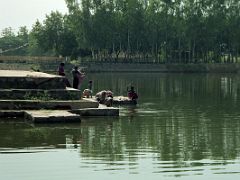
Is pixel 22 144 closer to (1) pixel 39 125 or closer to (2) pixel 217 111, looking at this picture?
(1) pixel 39 125

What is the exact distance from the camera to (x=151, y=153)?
49.8 feet

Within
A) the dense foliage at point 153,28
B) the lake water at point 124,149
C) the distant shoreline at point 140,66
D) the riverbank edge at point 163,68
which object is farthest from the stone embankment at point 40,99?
the dense foliage at point 153,28

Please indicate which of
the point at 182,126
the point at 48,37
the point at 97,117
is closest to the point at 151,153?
the point at 182,126

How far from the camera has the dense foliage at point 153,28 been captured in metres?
107

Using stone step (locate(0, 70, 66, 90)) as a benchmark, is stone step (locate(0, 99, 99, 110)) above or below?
below

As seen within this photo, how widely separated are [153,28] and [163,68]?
7.44 m

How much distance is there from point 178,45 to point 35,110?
93.1 metres

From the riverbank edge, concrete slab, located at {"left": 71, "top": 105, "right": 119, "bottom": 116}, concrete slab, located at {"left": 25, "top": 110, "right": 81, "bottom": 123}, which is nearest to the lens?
concrete slab, located at {"left": 25, "top": 110, "right": 81, "bottom": 123}

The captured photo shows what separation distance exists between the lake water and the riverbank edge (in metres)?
80.8

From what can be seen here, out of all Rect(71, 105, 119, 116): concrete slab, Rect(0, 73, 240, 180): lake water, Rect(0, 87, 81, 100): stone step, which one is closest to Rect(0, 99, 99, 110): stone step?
Rect(71, 105, 119, 116): concrete slab

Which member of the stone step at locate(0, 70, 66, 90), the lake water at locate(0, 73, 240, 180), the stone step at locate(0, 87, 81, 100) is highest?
the stone step at locate(0, 70, 66, 90)

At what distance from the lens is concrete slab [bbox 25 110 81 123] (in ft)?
67.8

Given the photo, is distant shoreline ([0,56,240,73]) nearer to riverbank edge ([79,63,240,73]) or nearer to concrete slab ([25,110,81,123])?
riverbank edge ([79,63,240,73])

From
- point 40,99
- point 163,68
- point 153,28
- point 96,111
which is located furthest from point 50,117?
point 153,28
